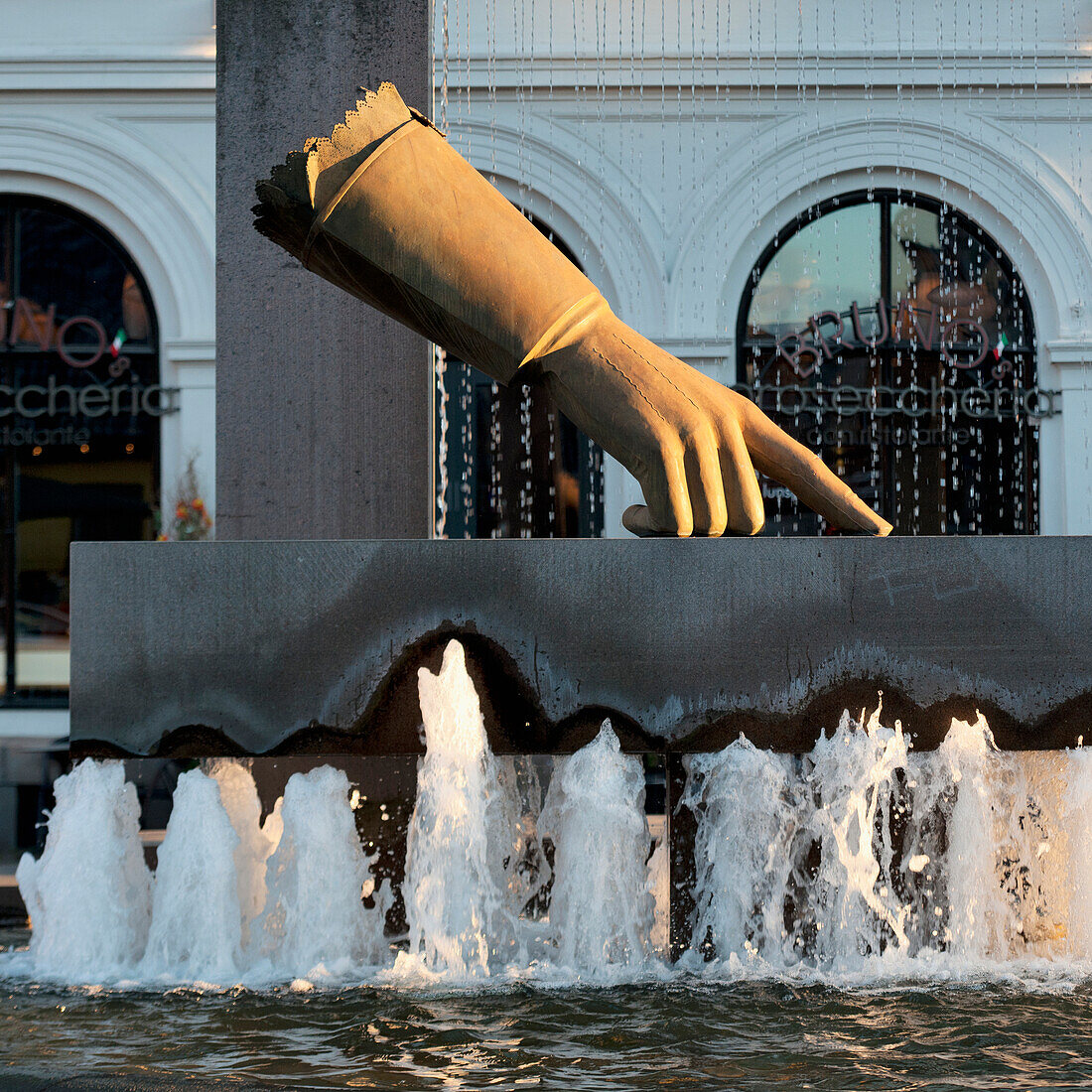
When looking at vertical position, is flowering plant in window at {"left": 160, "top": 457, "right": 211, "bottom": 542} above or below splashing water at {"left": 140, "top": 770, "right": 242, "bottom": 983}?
above

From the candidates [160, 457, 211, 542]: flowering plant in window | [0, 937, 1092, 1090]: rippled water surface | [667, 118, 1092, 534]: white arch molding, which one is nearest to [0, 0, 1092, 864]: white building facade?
[667, 118, 1092, 534]: white arch molding

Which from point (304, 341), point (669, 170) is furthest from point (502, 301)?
point (669, 170)

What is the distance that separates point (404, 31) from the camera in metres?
4.74

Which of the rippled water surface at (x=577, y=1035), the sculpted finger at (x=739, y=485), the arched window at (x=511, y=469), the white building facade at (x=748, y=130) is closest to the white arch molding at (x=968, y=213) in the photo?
→ the white building facade at (x=748, y=130)

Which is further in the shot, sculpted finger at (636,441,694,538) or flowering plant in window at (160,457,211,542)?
flowering plant in window at (160,457,211,542)

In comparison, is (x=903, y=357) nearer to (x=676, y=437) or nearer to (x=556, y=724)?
(x=676, y=437)

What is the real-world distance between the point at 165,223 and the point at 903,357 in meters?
7.81

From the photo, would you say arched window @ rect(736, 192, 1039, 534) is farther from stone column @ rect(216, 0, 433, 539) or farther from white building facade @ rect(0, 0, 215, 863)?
stone column @ rect(216, 0, 433, 539)

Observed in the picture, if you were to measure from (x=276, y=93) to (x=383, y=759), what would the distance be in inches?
105

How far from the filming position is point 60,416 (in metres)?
12.6

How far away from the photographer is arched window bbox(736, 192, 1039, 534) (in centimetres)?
1244

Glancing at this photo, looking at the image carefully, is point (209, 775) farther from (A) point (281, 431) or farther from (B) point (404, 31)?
(B) point (404, 31)

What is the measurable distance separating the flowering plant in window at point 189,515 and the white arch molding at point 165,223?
30 centimetres

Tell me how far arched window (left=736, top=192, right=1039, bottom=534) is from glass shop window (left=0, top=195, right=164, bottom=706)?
21.2 feet
